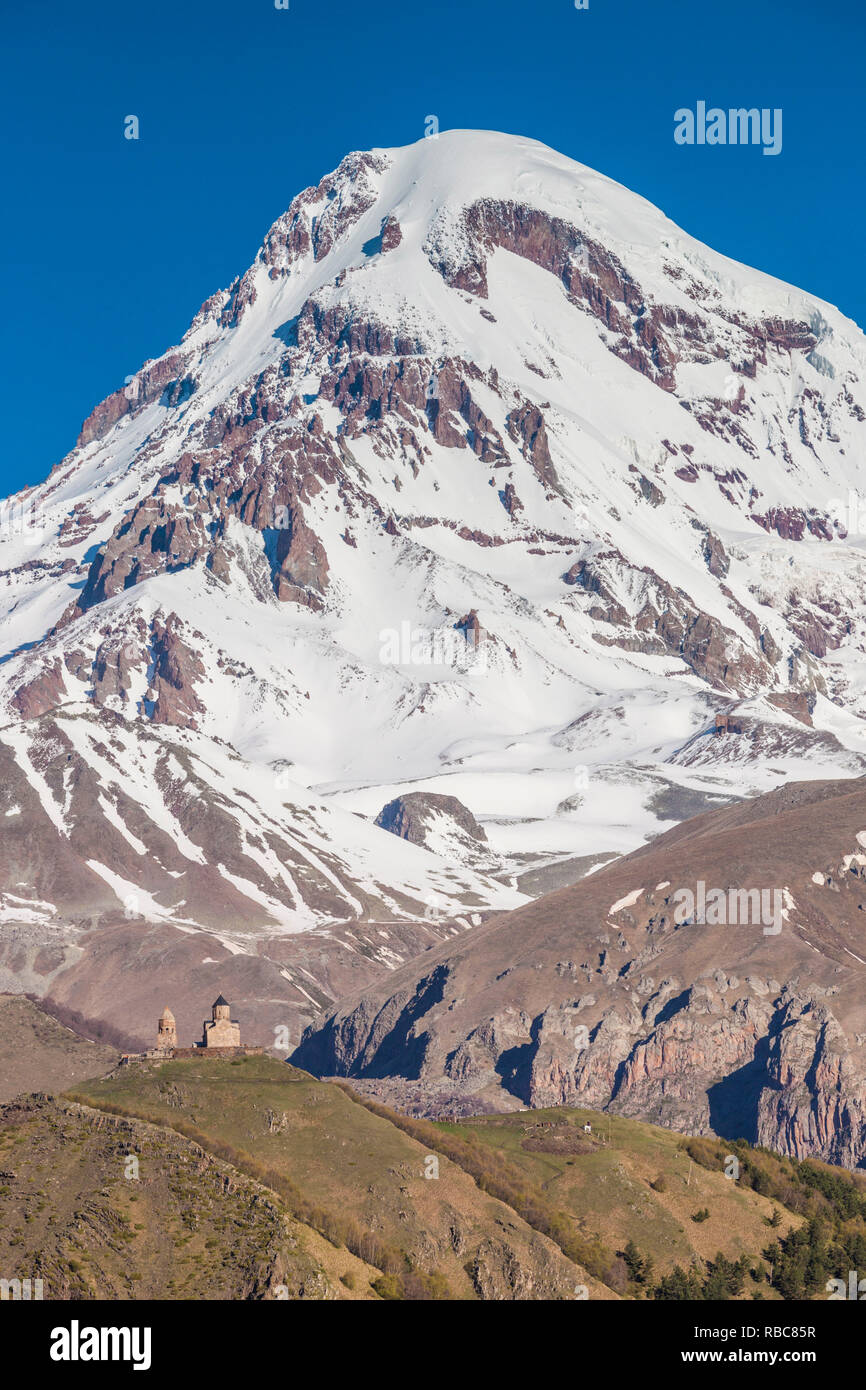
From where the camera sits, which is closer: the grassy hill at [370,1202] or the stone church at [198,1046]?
the grassy hill at [370,1202]

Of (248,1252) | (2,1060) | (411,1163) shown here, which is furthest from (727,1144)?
(248,1252)

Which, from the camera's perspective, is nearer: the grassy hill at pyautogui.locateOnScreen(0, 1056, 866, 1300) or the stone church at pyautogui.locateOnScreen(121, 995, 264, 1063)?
the grassy hill at pyautogui.locateOnScreen(0, 1056, 866, 1300)

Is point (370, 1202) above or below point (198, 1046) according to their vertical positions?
below

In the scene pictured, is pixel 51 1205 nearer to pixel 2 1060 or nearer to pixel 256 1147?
pixel 256 1147

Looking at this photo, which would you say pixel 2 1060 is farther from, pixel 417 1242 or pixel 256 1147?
pixel 417 1242

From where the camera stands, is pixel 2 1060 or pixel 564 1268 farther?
pixel 2 1060

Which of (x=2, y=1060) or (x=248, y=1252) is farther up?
(x=2, y=1060)

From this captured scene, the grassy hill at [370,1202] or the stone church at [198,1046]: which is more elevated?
the stone church at [198,1046]

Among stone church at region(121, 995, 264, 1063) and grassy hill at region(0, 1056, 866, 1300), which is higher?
stone church at region(121, 995, 264, 1063)

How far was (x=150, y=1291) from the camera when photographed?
98.5 meters

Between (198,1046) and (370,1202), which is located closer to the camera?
(370,1202)
